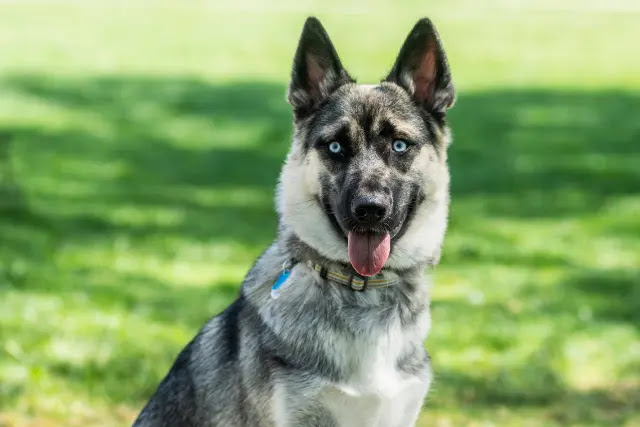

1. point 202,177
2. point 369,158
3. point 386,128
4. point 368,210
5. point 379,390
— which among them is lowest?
point 202,177

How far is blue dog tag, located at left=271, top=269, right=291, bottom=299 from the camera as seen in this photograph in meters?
4.48

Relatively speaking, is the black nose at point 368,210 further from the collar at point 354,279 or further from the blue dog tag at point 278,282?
the blue dog tag at point 278,282

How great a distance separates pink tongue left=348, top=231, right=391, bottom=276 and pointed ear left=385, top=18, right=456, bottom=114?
72 cm

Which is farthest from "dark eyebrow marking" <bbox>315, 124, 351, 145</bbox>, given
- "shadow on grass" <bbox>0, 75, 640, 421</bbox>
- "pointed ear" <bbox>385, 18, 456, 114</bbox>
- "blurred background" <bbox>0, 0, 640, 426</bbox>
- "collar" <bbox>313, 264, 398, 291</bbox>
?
"shadow on grass" <bbox>0, 75, 640, 421</bbox>

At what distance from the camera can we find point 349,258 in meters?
4.45

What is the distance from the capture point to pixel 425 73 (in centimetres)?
475

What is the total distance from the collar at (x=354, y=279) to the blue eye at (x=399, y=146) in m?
0.53

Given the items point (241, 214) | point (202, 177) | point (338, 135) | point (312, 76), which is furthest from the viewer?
point (202, 177)

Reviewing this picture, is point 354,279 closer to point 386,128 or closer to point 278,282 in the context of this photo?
point 278,282

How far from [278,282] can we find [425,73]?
3.74 feet

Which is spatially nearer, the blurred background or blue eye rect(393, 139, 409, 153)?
blue eye rect(393, 139, 409, 153)

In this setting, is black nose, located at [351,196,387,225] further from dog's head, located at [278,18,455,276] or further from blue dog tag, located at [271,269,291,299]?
blue dog tag, located at [271,269,291,299]

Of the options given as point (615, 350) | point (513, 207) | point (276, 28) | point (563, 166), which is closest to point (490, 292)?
point (615, 350)

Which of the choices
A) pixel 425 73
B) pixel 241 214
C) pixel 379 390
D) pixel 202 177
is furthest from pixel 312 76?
pixel 202 177
